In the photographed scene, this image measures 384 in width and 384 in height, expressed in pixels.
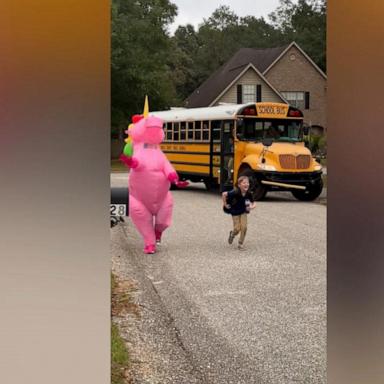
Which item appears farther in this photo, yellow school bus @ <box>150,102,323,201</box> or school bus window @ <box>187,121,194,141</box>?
school bus window @ <box>187,121,194,141</box>

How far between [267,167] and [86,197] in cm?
1237

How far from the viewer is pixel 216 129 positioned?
51.4 feet

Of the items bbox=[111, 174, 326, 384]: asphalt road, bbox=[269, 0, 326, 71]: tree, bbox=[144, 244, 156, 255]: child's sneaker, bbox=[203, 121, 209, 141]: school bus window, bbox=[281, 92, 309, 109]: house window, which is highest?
bbox=[269, 0, 326, 71]: tree

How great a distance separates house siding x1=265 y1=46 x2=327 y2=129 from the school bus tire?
1991 centimetres

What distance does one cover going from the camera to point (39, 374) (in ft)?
6.80

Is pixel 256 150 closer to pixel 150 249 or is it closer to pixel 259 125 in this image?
pixel 259 125

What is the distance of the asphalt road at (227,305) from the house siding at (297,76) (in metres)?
25.8

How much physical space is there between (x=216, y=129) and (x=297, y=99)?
20431 millimetres

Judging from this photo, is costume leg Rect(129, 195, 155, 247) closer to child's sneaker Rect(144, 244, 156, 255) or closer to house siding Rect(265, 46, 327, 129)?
child's sneaker Rect(144, 244, 156, 255)

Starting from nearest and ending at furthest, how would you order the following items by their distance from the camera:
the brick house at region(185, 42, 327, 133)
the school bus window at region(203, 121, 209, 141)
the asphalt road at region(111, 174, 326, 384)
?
1. the asphalt road at region(111, 174, 326, 384)
2. the school bus window at region(203, 121, 209, 141)
3. the brick house at region(185, 42, 327, 133)

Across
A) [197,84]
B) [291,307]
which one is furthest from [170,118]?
[197,84]

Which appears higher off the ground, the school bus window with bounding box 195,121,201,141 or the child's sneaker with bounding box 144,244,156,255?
the school bus window with bounding box 195,121,201,141

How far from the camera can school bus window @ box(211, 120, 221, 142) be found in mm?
15564

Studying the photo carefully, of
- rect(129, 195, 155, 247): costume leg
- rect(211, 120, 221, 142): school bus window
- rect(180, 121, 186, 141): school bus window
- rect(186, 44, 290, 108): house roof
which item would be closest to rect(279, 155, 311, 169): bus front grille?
rect(211, 120, 221, 142): school bus window
